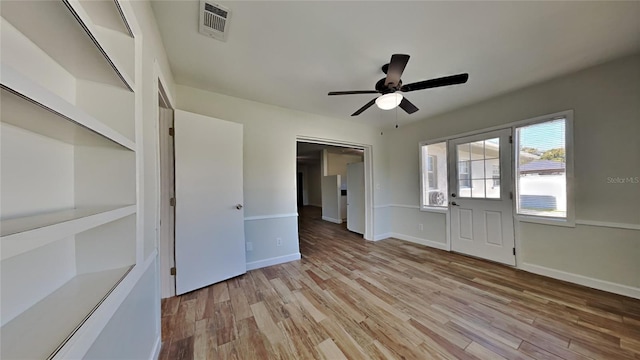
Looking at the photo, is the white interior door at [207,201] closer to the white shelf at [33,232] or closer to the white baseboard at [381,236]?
the white shelf at [33,232]

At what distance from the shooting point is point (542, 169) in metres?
2.65

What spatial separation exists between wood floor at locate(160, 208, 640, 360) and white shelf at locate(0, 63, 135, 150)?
1.56 m

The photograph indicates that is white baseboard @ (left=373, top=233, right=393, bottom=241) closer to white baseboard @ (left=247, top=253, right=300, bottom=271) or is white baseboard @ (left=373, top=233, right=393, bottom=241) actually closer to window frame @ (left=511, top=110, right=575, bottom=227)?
white baseboard @ (left=247, top=253, right=300, bottom=271)

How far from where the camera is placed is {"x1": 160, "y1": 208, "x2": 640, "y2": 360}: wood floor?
4.98ft

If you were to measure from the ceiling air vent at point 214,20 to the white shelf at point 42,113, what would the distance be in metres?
1.16

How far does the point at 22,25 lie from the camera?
65 cm

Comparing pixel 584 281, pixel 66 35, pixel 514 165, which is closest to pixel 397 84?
pixel 66 35

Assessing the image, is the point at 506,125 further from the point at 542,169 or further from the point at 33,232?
the point at 33,232

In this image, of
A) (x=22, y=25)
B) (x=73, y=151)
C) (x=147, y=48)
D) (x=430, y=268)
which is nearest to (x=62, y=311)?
(x=73, y=151)

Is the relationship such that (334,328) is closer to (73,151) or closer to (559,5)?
(73,151)

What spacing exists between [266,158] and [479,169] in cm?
323

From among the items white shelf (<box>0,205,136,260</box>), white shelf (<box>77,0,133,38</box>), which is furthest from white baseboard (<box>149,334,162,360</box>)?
white shelf (<box>77,0,133,38</box>)

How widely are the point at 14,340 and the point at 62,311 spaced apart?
17 centimetres

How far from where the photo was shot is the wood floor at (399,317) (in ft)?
4.98
